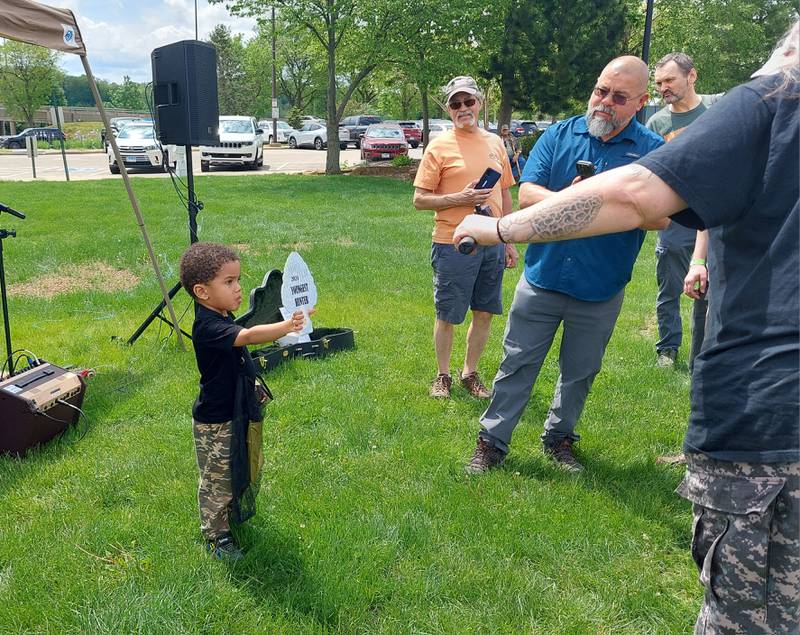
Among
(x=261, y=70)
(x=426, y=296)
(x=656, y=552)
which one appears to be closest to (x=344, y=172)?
(x=426, y=296)

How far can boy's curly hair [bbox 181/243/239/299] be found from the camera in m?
2.44

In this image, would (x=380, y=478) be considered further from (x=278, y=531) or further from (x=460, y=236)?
(x=460, y=236)

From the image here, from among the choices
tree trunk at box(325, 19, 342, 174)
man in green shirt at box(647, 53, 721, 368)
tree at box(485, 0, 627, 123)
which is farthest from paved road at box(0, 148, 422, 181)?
man in green shirt at box(647, 53, 721, 368)

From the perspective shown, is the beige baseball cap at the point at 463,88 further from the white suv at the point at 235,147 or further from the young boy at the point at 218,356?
the white suv at the point at 235,147

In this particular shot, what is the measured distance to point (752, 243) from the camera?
4.65 feet

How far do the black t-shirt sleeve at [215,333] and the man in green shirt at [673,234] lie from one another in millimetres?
2780

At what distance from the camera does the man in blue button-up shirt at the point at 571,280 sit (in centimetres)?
296

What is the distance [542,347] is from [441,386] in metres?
1.23

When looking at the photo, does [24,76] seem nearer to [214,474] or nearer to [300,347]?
[300,347]

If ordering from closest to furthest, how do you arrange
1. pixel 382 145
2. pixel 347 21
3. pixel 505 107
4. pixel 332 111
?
1. pixel 347 21
2. pixel 332 111
3. pixel 505 107
4. pixel 382 145

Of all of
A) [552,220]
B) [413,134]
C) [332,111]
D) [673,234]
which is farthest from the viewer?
[413,134]

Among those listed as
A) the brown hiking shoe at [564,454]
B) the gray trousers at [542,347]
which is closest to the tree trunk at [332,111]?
the gray trousers at [542,347]

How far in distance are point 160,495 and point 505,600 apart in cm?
175

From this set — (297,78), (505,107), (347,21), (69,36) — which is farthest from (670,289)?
(297,78)
